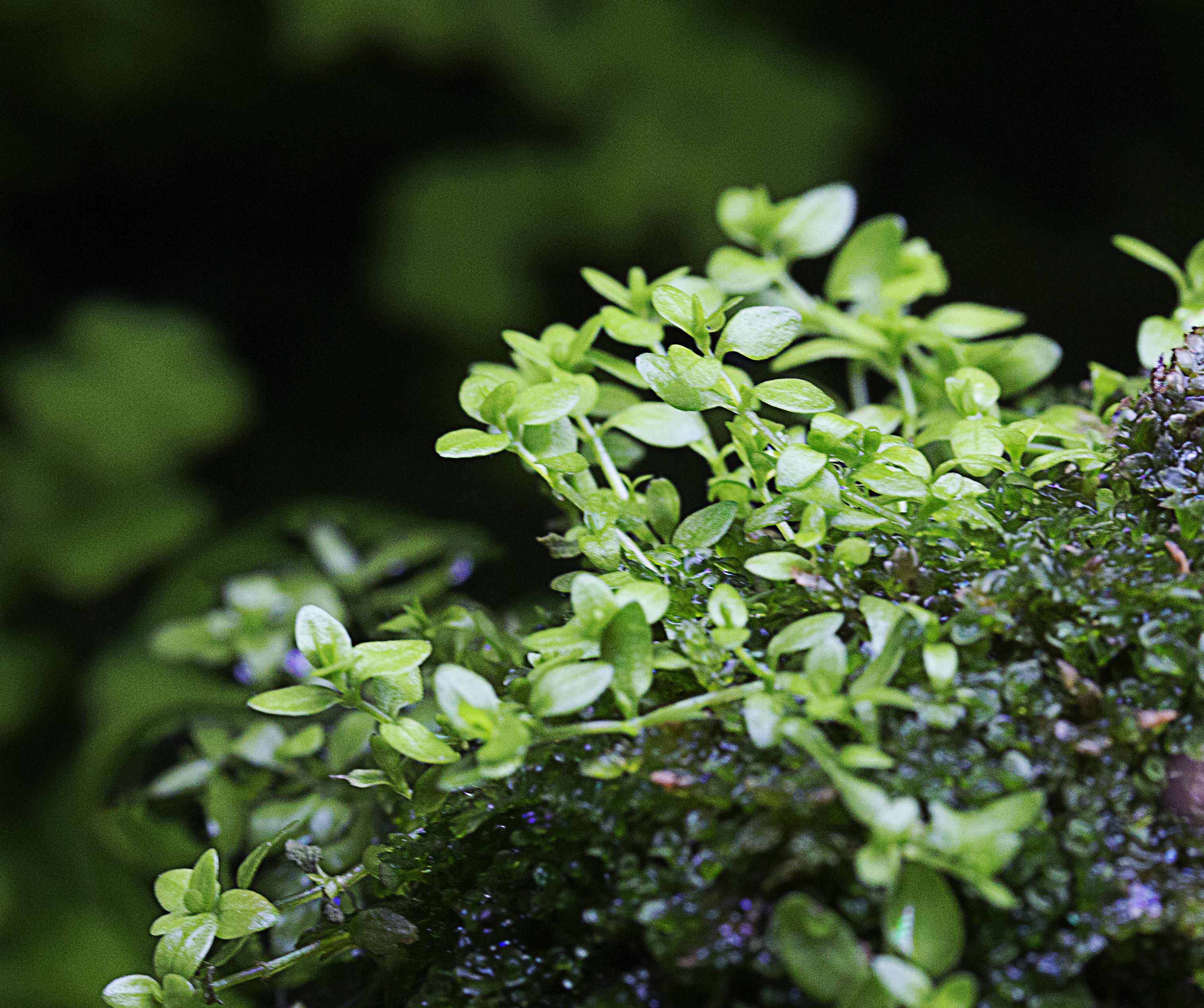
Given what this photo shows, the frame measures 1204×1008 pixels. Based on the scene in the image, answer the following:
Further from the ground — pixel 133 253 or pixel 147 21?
pixel 147 21

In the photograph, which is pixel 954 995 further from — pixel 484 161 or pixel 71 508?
pixel 484 161

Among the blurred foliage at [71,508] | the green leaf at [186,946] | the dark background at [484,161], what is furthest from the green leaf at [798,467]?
the dark background at [484,161]

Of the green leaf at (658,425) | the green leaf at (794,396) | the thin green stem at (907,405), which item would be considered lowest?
the green leaf at (658,425)

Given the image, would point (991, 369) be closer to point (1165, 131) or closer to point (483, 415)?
point (483, 415)

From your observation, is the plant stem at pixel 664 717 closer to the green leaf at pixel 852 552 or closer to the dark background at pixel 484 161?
the green leaf at pixel 852 552

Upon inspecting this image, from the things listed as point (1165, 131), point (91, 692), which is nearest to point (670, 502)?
point (91, 692)

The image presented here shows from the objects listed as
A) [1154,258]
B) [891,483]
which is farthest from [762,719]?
[1154,258]

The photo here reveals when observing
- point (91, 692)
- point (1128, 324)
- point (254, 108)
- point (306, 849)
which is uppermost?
point (1128, 324)

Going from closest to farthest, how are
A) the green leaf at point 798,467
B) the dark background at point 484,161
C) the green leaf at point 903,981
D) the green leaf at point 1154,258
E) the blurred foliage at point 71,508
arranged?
1. the green leaf at point 903,981
2. the green leaf at point 798,467
3. the green leaf at point 1154,258
4. the blurred foliage at point 71,508
5. the dark background at point 484,161
